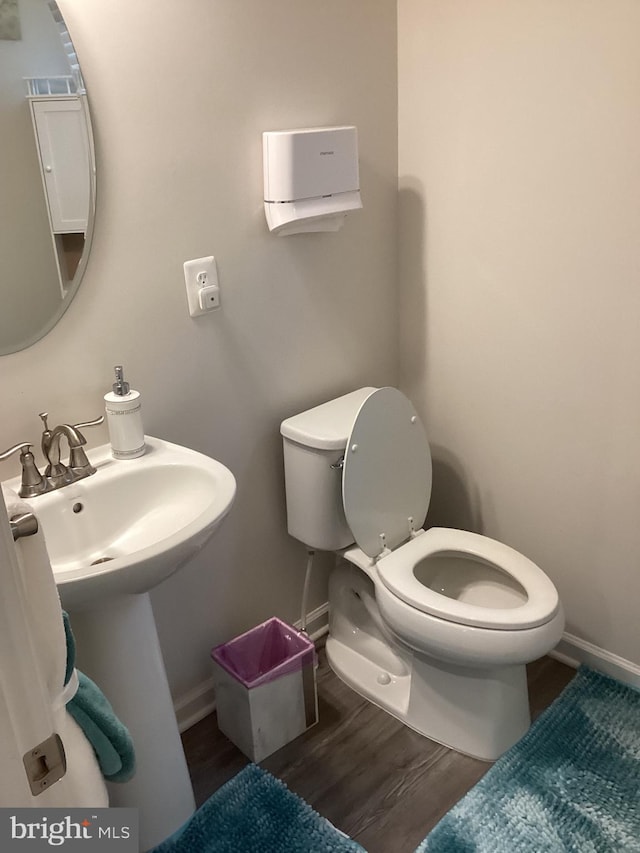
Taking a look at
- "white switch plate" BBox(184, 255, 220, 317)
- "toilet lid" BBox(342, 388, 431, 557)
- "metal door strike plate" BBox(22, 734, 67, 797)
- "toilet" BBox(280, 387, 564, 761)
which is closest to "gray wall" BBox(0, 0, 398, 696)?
"white switch plate" BBox(184, 255, 220, 317)

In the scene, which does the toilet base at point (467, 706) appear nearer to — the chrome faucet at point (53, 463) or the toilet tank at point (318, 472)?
the toilet tank at point (318, 472)

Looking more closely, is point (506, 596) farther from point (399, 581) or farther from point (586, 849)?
point (586, 849)

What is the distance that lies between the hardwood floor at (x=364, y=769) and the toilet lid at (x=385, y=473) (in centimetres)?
46

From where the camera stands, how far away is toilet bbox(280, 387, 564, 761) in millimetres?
1669

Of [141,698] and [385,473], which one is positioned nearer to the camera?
[141,698]

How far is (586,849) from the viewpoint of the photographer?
1.55 metres

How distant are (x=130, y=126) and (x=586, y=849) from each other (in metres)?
1.77

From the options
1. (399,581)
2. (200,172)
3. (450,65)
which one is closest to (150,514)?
(399,581)

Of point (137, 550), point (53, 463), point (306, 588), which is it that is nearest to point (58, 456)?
point (53, 463)

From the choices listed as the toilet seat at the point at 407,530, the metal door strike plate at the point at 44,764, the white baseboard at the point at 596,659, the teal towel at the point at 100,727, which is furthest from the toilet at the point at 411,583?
the metal door strike plate at the point at 44,764

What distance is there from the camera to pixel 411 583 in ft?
5.79

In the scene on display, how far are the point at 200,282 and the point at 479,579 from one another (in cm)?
106

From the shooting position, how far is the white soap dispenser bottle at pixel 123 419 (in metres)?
1.50

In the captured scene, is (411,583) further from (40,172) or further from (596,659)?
(40,172)
